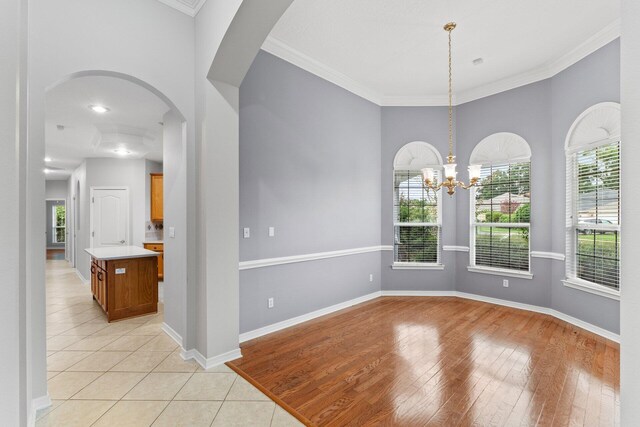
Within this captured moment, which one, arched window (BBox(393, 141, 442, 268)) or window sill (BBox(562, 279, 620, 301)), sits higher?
arched window (BBox(393, 141, 442, 268))

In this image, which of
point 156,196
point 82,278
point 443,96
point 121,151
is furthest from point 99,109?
point 443,96

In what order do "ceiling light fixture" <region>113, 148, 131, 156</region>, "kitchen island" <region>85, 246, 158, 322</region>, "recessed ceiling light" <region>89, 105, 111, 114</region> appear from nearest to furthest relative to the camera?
"kitchen island" <region>85, 246, 158, 322</region>
"recessed ceiling light" <region>89, 105, 111, 114</region>
"ceiling light fixture" <region>113, 148, 131, 156</region>

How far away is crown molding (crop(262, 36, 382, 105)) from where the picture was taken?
135 inches

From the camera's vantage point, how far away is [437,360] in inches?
109

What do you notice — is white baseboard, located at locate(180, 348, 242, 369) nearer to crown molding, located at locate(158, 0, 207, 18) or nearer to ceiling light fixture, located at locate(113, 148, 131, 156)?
crown molding, located at locate(158, 0, 207, 18)

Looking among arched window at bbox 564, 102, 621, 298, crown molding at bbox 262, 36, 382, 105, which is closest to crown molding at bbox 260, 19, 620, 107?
crown molding at bbox 262, 36, 382, 105

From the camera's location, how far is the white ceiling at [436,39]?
295 cm

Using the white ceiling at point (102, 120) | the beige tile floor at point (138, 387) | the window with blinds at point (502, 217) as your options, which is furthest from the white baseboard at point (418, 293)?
the white ceiling at point (102, 120)

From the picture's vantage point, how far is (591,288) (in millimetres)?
3488

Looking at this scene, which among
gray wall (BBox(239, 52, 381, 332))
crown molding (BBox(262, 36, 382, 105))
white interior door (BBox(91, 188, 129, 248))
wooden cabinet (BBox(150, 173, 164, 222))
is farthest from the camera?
wooden cabinet (BBox(150, 173, 164, 222))

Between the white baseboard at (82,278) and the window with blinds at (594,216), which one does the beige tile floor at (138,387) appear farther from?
the window with blinds at (594,216)

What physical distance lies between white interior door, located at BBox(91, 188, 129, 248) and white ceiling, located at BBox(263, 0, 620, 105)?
5.48 meters

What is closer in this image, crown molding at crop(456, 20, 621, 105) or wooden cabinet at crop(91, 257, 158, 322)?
crown molding at crop(456, 20, 621, 105)

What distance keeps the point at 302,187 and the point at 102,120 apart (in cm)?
354
